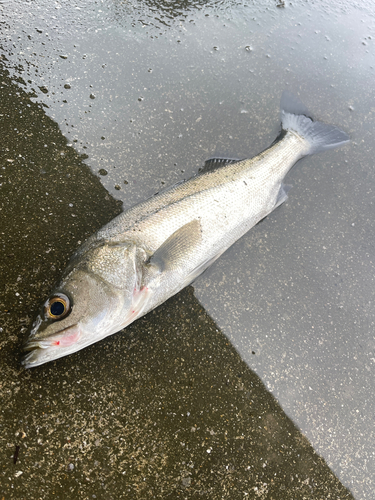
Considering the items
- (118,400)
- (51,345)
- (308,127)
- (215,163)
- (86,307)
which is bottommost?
(118,400)

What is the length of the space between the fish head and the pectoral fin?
20 cm

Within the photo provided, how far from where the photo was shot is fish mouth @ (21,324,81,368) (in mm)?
1697

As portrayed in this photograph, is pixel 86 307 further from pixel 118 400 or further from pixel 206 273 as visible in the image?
pixel 206 273

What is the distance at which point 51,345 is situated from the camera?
1.70m

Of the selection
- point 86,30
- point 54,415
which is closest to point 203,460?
point 54,415

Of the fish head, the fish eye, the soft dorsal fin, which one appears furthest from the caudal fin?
the fish eye

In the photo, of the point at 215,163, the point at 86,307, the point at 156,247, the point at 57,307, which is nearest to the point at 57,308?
the point at 57,307

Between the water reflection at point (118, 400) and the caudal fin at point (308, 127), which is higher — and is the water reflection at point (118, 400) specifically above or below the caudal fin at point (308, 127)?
below

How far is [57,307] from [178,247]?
3.00 ft

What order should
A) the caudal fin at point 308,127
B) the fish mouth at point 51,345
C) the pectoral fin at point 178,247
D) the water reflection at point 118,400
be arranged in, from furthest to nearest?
1. the caudal fin at point 308,127
2. the pectoral fin at point 178,247
3. the water reflection at point 118,400
4. the fish mouth at point 51,345

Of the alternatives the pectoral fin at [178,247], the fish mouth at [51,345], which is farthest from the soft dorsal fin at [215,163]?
the fish mouth at [51,345]

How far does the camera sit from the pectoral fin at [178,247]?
2.08m

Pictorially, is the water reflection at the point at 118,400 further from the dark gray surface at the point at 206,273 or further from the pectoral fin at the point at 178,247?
the pectoral fin at the point at 178,247

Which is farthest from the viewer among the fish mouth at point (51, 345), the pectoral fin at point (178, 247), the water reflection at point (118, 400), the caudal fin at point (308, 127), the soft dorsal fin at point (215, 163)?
the caudal fin at point (308, 127)
